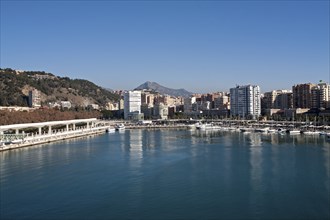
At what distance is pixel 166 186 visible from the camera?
8992mm

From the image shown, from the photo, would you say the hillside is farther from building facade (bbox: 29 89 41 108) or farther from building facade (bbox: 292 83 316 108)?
building facade (bbox: 292 83 316 108)

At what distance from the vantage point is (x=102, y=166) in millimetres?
11797

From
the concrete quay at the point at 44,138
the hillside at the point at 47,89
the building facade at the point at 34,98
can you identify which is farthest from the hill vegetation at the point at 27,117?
the building facade at the point at 34,98

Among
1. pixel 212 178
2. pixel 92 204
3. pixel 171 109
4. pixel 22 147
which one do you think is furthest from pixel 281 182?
pixel 171 109

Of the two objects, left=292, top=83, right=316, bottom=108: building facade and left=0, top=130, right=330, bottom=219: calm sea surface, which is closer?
left=0, top=130, right=330, bottom=219: calm sea surface

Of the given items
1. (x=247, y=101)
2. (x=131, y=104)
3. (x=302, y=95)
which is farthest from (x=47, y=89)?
(x=302, y=95)

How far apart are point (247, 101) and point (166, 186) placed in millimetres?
33211

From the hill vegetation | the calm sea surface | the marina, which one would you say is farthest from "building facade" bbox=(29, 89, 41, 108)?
the calm sea surface

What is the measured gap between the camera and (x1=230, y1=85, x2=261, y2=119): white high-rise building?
134 feet

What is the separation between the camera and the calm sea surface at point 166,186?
7.08m

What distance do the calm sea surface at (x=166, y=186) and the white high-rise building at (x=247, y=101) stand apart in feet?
87.7

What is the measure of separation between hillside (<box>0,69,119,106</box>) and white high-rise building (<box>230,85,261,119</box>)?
69.0ft

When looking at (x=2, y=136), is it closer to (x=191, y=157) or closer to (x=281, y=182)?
(x=191, y=157)

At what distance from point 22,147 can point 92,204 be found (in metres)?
10.1
